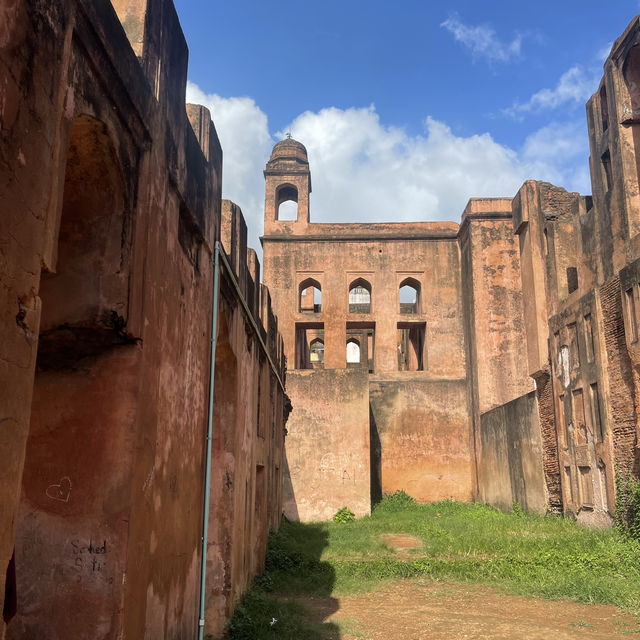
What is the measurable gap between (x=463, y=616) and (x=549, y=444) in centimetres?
700

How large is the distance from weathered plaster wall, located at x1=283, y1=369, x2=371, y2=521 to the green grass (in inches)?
125

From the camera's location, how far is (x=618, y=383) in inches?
403

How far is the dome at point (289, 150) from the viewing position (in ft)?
76.0

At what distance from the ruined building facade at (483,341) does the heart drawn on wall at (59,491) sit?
8674mm

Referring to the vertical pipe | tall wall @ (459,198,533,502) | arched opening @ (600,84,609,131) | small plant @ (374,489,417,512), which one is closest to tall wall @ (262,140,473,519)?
small plant @ (374,489,417,512)

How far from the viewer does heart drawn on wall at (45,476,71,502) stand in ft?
9.90

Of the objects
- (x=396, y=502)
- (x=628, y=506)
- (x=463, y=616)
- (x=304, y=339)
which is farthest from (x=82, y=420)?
(x=304, y=339)

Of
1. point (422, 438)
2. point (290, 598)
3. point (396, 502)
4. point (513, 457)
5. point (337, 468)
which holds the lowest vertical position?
point (290, 598)

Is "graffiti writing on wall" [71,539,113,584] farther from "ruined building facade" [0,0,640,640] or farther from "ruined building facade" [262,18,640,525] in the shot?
"ruined building facade" [262,18,640,525]

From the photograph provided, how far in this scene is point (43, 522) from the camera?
9.87 feet

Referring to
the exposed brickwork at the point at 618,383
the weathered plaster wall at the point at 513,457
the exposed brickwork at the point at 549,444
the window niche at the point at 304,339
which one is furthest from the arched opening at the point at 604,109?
the window niche at the point at 304,339

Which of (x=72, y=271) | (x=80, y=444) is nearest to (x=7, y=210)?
(x=72, y=271)

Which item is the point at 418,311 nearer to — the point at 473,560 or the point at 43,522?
the point at 473,560

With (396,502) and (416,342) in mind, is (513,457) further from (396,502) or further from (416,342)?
(416,342)
